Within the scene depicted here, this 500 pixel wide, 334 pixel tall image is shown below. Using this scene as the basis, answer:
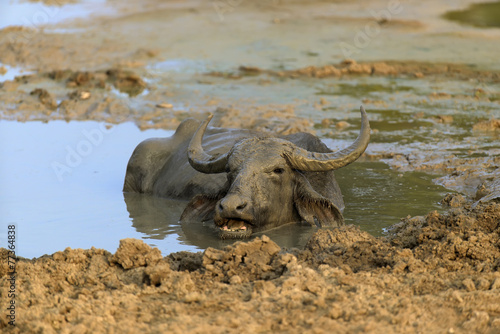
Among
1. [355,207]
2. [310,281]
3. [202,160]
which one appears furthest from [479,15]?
[310,281]

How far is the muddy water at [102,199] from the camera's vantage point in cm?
673

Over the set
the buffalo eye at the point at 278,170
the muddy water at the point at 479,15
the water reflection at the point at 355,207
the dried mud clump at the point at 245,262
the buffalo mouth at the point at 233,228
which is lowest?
the water reflection at the point at 355,207

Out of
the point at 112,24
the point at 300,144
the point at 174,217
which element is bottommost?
the point at 174,217

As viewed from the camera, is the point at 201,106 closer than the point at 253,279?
No

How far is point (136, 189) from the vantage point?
8.79 metres

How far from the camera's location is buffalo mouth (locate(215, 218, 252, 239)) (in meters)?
6.55

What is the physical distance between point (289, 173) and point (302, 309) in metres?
2.92

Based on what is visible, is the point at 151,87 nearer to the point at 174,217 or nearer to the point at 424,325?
the point at 174,217

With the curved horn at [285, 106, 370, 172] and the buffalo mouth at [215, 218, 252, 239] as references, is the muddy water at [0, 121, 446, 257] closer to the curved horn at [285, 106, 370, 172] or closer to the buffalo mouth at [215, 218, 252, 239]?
the buffalo mouth at [215, 218, 252, 239]

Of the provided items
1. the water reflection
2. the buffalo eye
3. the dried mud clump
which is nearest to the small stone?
the dried mud clump

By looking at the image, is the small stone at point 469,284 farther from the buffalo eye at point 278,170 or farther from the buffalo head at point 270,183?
the buffalo eye at point 278,170

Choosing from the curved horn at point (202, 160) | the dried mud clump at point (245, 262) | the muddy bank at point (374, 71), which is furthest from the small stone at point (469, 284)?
the muddy bank at point (374, 71)

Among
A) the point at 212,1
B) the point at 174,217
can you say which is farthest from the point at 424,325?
the point at 212,1

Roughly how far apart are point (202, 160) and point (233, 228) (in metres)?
0.98
